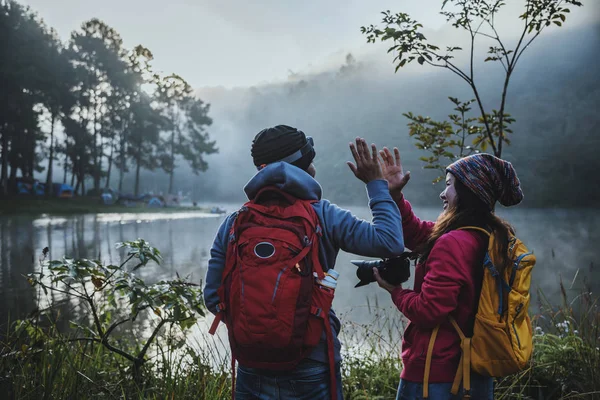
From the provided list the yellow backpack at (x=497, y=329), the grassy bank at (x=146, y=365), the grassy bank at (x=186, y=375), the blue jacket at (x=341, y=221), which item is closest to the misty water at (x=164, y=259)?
the grassy bank at (x=186, y=375)

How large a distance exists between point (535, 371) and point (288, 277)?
7.77 feet

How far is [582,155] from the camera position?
200 ft

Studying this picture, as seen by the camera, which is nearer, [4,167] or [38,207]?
[38,207]

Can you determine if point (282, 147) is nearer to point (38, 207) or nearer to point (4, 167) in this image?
point (38, 207)

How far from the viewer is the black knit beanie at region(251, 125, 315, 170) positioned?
1505mm

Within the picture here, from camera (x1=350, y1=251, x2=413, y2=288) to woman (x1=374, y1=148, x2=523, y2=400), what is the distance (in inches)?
1.3

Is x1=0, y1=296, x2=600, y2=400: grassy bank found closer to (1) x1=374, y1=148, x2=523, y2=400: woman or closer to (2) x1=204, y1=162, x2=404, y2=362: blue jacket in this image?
(1) x1=374, y1=148, x2=523, y2=400: woman

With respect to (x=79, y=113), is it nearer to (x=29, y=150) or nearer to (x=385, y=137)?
(x=29, y=150)

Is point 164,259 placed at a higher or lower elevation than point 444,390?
lower

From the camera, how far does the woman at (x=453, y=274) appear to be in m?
1.42

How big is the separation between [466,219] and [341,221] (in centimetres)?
48

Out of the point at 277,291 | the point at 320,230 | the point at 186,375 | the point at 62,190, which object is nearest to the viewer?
the point at 277,291

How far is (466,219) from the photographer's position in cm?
153

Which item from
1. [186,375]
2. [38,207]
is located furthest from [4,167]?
[186,375]
